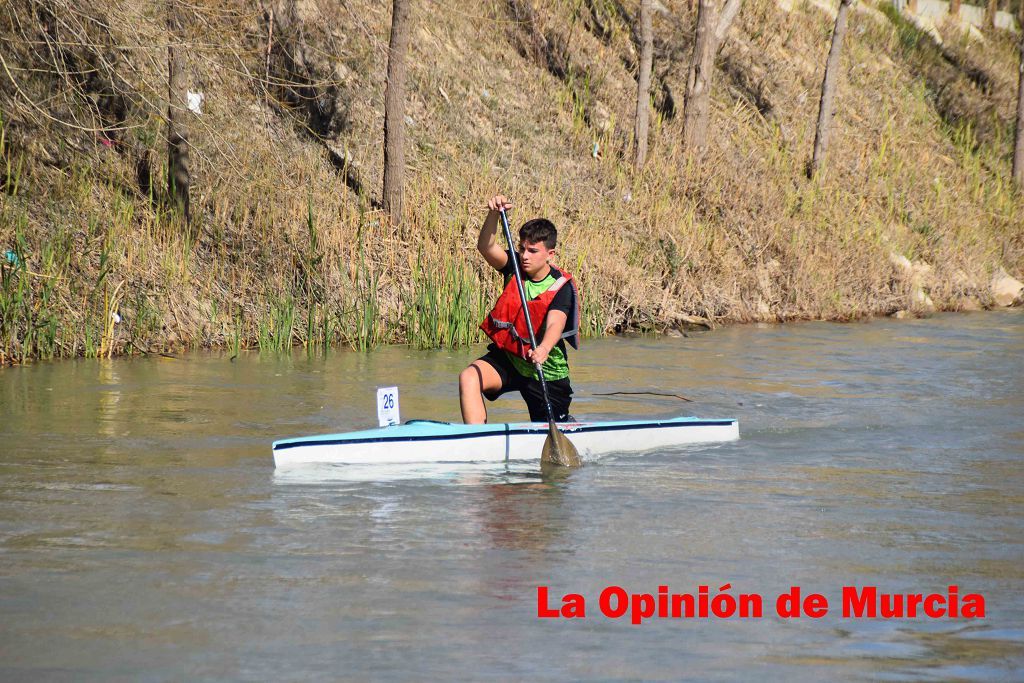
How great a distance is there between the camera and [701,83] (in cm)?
2005

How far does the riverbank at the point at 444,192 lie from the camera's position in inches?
493

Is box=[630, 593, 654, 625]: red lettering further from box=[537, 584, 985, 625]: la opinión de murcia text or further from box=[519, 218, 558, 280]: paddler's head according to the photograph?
box=[519, 218, 558, 280]: paddler's head

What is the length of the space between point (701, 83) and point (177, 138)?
28.2ft

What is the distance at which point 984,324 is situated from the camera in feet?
54.4

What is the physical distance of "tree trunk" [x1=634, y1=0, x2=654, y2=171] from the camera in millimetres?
18844

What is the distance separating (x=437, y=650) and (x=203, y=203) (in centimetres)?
1115

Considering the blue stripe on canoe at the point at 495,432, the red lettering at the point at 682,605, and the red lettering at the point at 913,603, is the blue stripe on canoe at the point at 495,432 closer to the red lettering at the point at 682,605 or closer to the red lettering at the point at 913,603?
the red lettering at the point at 682,605

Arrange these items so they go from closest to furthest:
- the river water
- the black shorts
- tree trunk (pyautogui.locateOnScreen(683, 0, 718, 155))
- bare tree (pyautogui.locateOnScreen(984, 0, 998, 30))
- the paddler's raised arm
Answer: the river water < the paddler's raised arm < the black shorts < tree trunk (pyautogui.locateOnScreen(683, 0, 718, 155)) < bare tree (pyautogui.locateOnScreen(984, 0, 998, 30))

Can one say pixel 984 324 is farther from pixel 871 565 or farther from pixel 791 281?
pixel 871 565

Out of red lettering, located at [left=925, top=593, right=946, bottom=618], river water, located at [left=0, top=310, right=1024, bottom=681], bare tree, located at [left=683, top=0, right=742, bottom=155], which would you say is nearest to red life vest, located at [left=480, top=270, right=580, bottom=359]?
river water, located at [left=0, top=310, right=1024, bottom=681]

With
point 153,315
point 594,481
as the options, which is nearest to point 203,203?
point 153,315

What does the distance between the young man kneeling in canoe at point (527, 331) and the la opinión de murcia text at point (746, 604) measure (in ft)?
9.07

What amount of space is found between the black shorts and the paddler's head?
0.57 metres

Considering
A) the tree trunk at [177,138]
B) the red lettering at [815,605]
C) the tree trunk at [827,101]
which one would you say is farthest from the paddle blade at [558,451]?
the tree trunk at [827,101]
